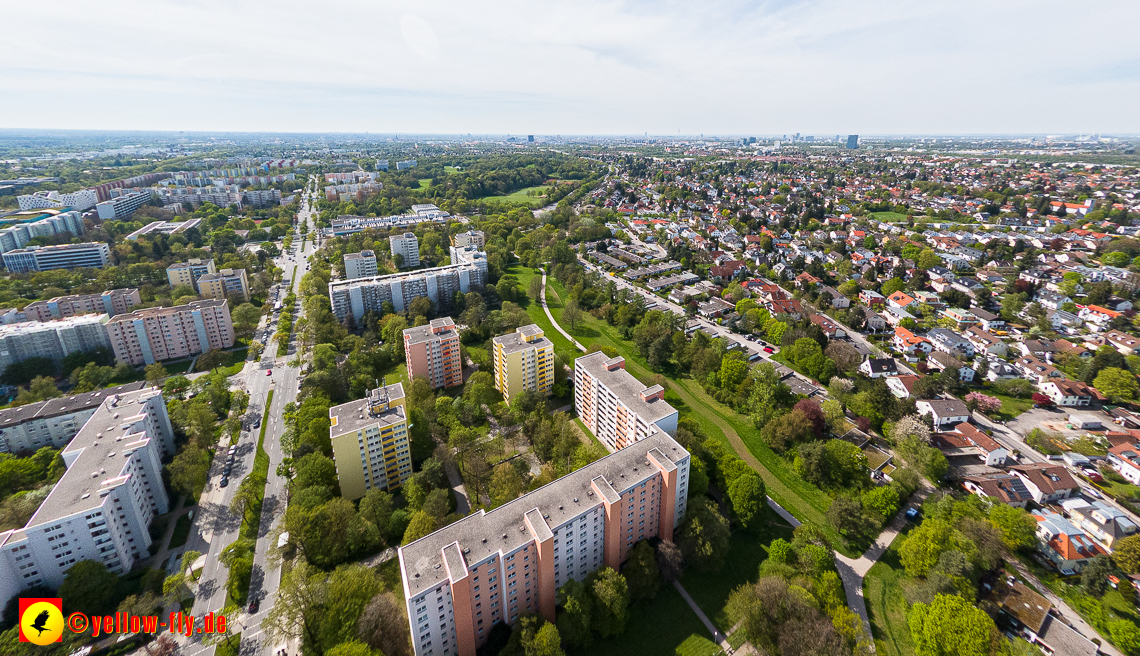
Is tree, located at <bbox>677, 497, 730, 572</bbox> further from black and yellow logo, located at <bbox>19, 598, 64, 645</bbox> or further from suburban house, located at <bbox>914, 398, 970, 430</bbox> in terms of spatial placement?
black and yellow logo, located at <bbox>19, 598, 64, 645</bbox>

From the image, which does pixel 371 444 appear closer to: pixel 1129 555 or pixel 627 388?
pixel 627 388

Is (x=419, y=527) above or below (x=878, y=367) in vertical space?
below

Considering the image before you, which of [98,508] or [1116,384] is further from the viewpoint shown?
[1116,384]

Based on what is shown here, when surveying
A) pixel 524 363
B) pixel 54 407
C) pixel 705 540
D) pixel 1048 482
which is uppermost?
pixel 524 363

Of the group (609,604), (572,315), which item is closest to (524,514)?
(609,604)

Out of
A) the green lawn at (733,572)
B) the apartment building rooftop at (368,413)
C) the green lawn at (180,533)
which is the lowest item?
the green lawn at (733,572)

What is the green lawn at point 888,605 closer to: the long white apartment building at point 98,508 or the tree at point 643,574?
the tree at point 643,574

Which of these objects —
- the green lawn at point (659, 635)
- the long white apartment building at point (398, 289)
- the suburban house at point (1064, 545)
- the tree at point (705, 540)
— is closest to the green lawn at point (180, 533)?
the green lawn at point (659, 635)

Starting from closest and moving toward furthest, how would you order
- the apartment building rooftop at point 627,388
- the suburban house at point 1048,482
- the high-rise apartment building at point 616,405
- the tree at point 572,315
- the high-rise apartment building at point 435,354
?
the suburban house at point 1048,482 < the high-rise apartment building at point 616,405 < the apartment building rooftop at point 627,388 < the high-rise apartment building at point 435,354 < the tree at point 572,315
